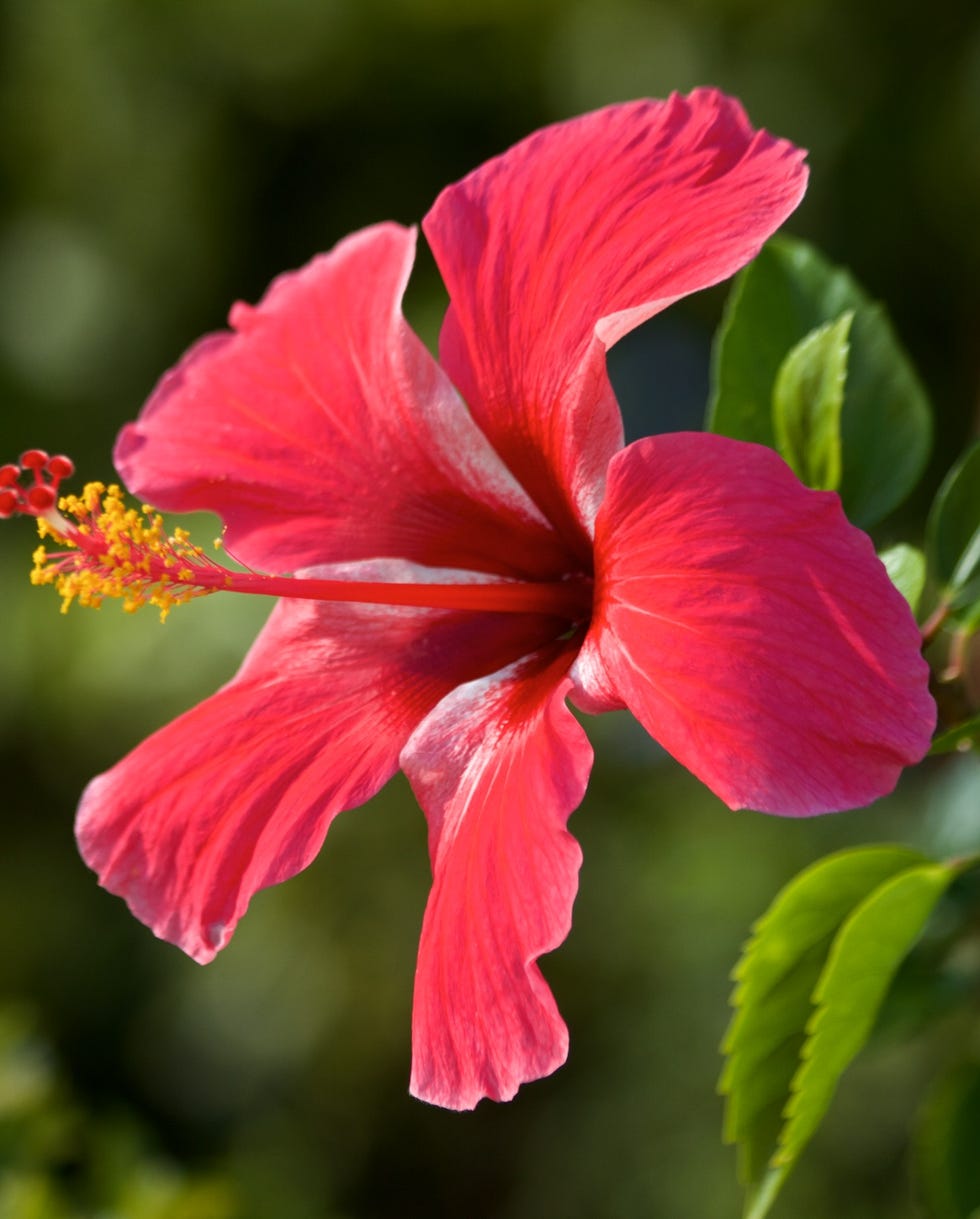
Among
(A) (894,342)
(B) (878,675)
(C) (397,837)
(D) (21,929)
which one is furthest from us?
(D) (21,929)

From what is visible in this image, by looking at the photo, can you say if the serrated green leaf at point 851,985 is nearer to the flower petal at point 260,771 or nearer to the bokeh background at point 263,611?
the flower petal at point 260,771

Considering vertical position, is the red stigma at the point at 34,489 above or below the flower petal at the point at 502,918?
above

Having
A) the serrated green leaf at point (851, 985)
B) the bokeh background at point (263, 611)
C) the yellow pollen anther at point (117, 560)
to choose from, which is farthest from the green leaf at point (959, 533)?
the bokeh background at point (263, 611)

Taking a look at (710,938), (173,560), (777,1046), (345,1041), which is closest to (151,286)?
(345,1041)

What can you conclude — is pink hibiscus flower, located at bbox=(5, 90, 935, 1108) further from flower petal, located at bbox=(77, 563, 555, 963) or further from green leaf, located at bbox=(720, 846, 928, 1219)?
green leaf, located at bbox=(720, 846, 928, 1219)

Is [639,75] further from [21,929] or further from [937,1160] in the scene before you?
[937,1160]

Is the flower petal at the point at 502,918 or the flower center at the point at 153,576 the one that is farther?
the flower center at the point at 153,576
